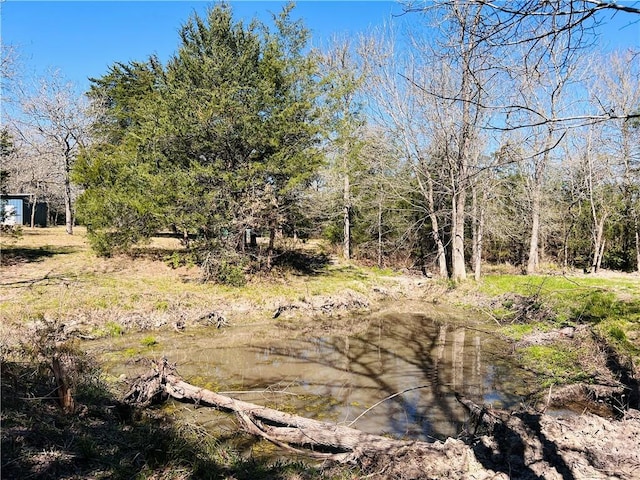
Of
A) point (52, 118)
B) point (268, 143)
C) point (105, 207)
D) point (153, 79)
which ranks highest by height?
point (153, 79)

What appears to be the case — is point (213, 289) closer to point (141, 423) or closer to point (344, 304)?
point (344, 304)

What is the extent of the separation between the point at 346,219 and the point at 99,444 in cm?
1791

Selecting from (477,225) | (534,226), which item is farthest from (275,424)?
(534,226)

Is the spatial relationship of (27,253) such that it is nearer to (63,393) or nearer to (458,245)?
A: (63,393)

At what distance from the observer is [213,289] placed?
13.2 meters

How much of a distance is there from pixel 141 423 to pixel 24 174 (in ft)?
94.6

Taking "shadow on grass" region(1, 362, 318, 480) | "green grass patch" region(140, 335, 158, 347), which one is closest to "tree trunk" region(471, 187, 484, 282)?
"green grass patch" region(140, 335, 158, 347)

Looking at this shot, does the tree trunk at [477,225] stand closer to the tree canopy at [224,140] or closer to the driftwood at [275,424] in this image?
the tree canopy at [224,140]

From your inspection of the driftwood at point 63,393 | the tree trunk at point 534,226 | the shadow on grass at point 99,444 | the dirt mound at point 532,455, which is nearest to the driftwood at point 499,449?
the dirt mound at point 532,455

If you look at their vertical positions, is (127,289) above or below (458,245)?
below

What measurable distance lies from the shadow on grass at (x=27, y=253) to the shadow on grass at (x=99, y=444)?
10792 millimetres

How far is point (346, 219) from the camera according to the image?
2156 centimetres

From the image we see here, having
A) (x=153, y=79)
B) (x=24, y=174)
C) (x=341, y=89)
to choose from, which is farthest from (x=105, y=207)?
(x=24, y=174)

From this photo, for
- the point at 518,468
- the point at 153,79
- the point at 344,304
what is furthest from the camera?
the point at 153,79
